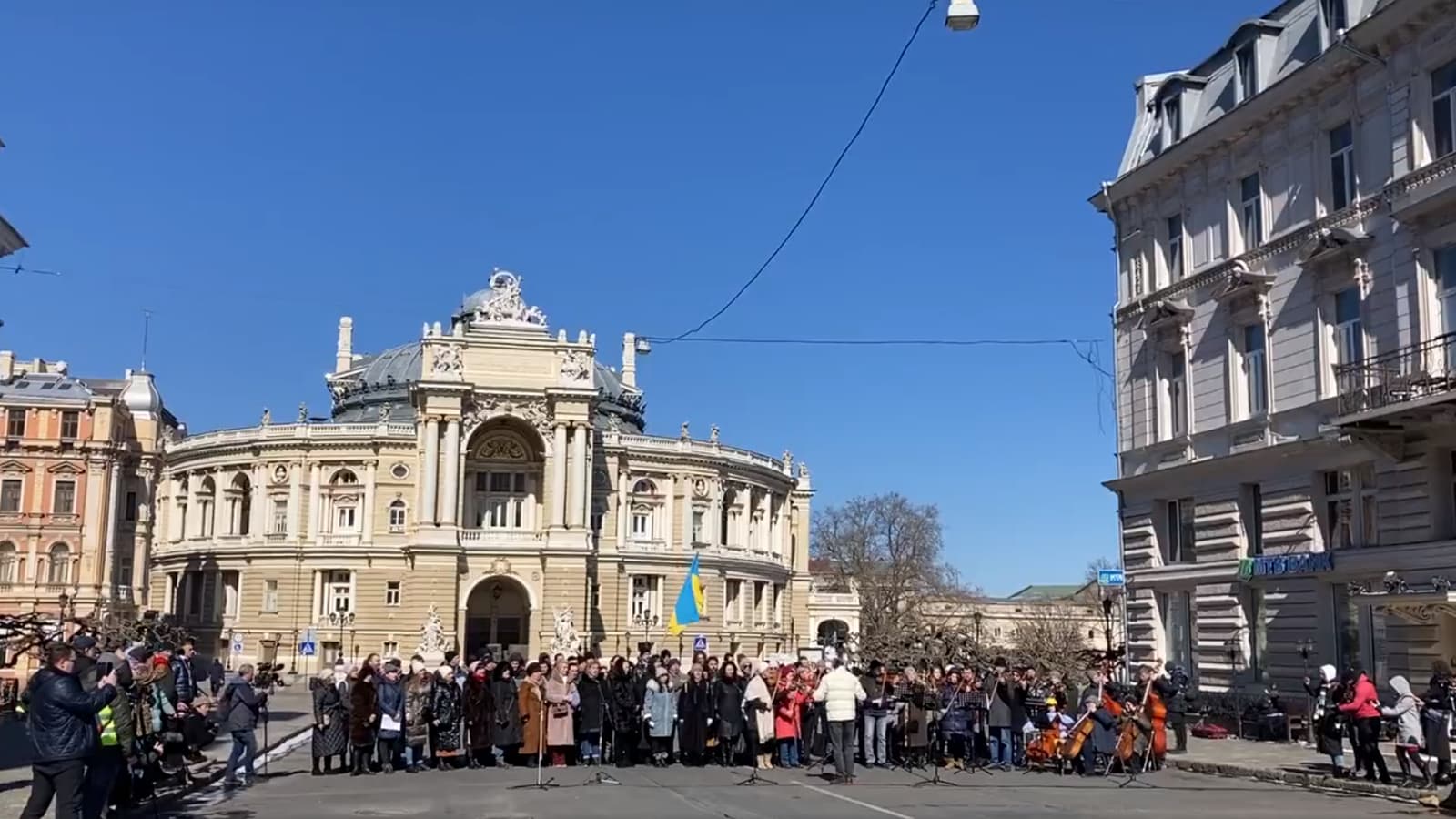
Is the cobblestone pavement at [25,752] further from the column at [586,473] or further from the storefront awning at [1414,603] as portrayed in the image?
the column at [586,473]

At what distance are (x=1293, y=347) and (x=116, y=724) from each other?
21.8 meters

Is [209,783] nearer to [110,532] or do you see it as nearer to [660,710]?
[660,710]

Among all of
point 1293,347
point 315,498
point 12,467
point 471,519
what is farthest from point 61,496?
point 1293,347

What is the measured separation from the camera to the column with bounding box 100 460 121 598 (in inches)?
3189

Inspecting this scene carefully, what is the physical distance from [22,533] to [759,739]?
70.0 m

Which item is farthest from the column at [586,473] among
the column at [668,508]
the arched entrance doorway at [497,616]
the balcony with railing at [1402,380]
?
the balcony with railing at [1402,380]

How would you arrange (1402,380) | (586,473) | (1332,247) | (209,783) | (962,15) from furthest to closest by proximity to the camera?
(586,473)
(1332,247)
(1402,380)
(209,783)
(962,15)

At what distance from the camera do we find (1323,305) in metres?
26.1

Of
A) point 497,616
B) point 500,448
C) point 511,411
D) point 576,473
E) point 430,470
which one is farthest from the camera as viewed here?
point 500,448

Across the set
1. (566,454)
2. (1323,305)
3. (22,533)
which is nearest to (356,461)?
(566,454)

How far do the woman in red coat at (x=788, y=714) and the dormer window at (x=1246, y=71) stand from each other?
51.9 ft

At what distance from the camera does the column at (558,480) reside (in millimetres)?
69688

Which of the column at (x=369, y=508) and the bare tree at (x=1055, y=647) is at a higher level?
the column at (x=369, y=508)

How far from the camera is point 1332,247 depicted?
2544cm
